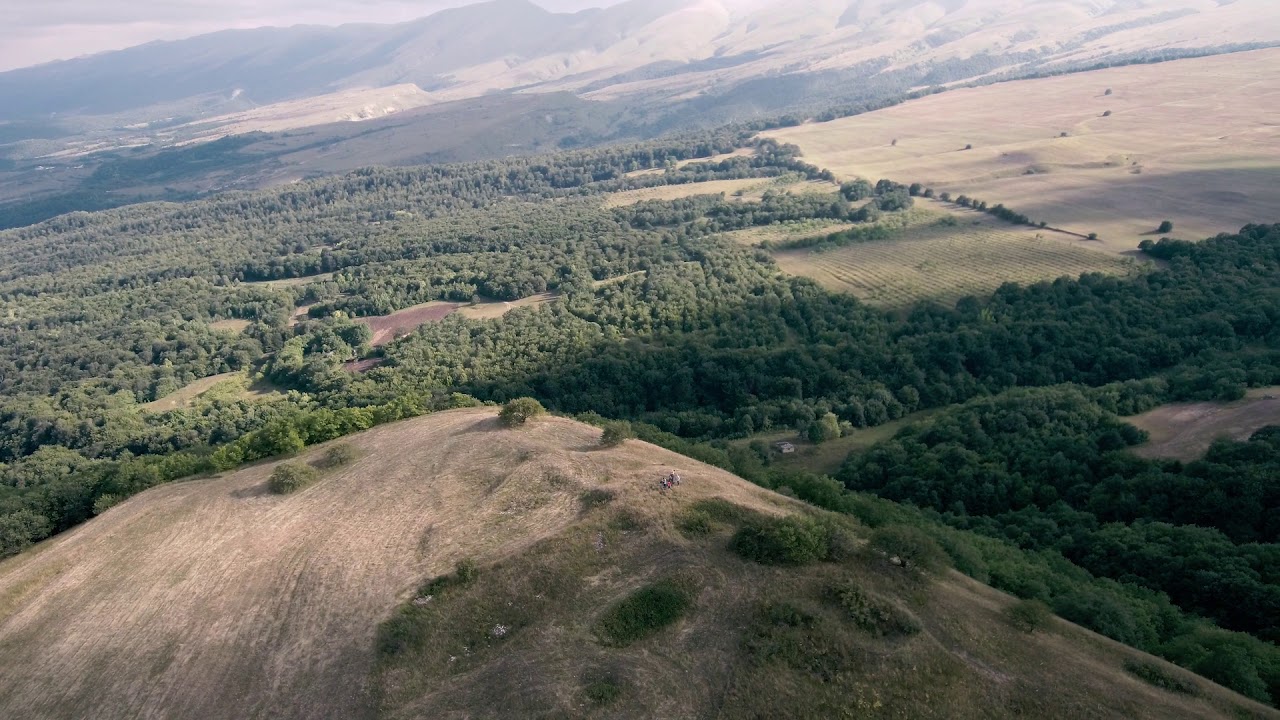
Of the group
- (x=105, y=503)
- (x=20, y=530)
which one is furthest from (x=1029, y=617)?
(x=20, y=530)

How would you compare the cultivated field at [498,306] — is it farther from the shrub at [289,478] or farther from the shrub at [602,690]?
the shrub at [602,690]

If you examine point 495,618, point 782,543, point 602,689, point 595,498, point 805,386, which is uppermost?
point 782,543

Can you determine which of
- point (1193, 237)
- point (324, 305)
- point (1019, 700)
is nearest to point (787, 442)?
point (1019, 700)

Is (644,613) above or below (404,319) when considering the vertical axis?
above

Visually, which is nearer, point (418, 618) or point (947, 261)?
point (418, 618)

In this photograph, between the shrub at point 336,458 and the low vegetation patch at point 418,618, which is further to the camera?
the shrub at point 336,458

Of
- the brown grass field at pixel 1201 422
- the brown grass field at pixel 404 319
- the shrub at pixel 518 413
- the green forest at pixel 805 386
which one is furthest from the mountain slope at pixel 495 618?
the brown grass field at pixel 404 319

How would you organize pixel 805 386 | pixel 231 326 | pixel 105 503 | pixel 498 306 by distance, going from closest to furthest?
pixel 105 503 < pixel 805 386 < pixel 498 306 < pixel 231 326

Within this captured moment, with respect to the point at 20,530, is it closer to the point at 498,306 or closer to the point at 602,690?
the point at 602,690
